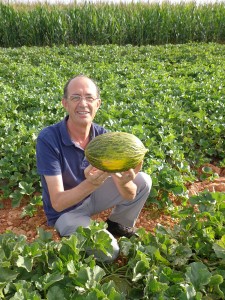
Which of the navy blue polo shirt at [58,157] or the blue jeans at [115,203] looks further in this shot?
the blue jeans at [115,203]

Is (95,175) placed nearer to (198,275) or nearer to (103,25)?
(198,275)

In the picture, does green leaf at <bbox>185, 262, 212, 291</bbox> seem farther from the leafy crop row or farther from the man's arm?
the leafy crop row

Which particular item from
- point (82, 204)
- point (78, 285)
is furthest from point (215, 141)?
point (78, 285)

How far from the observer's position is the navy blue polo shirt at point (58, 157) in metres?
2.86

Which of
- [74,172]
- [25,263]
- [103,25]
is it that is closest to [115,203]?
[74,172]

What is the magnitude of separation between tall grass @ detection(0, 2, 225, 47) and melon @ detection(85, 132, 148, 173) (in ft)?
46.3

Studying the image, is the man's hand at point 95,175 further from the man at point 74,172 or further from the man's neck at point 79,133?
the man's neck at point 79,133

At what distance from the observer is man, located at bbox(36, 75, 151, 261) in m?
2.78

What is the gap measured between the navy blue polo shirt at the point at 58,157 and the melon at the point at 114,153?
437 mm

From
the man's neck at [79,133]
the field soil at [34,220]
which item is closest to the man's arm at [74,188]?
the man's neck at [79,133]

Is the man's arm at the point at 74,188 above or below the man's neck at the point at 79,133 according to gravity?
below

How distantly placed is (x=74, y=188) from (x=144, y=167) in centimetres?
156

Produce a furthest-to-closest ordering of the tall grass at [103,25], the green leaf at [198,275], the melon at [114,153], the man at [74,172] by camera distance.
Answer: the tall grass at [103,25] → the man at [74,172] → the melon at [114,153] → the green leaf at [198,275]

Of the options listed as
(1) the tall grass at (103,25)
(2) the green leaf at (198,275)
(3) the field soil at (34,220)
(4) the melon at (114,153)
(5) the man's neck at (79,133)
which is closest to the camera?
(2) the green leaf at (198,275)
